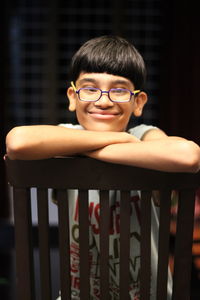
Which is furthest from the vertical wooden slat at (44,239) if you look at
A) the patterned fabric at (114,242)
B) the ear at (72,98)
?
the ear at (72,98)

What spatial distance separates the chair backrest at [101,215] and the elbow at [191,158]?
0.02 metres

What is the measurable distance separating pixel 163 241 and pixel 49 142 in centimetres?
30

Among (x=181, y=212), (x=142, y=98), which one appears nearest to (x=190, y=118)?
(x=142, y=98)

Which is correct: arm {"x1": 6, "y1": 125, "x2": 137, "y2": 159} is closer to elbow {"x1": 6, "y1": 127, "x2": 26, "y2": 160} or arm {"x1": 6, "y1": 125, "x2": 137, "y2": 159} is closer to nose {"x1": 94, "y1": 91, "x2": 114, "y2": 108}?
elbow {"x1": 6, "y1": 127, "x2": 26, "y2": 160}

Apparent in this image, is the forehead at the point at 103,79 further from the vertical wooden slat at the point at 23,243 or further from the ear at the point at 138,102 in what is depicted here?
the vertical wooden slat at the point at 23,243

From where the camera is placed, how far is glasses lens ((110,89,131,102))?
2.63ft

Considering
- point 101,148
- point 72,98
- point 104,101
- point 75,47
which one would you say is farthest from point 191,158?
point 75,47

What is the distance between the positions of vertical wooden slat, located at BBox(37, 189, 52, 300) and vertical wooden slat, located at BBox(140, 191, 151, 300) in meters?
0.19

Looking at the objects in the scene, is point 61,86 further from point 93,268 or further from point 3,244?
point 93,268

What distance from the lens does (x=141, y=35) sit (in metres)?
3.54

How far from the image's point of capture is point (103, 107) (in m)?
0.80

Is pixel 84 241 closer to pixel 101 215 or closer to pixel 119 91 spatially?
pixel 101 215

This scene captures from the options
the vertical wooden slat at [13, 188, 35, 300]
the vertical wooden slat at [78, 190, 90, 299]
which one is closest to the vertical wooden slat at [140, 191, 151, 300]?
the vertical wooden slat at [78, 190, 90, 299]

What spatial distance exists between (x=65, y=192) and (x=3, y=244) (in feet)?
7.84
